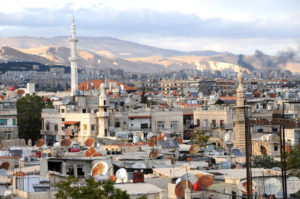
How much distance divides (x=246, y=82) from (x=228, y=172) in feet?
311

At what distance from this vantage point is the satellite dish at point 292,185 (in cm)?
1944

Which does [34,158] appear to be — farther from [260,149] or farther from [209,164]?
[260,149]

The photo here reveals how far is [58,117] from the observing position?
46625 mm

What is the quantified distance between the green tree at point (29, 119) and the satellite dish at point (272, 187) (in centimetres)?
2992

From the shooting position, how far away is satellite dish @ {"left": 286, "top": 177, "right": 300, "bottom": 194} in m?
19.4

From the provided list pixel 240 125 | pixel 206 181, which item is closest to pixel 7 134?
pixel 240 125

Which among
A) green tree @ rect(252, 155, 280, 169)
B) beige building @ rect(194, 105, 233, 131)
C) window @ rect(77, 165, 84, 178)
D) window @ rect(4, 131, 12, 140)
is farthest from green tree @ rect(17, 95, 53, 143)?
green tree @ rect(252, 155, 280, 169)

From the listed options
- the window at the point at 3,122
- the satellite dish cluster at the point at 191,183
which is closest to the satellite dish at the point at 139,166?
the satellite dish cluster at the point at 191,183

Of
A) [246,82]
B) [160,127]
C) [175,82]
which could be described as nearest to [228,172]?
[160,127]

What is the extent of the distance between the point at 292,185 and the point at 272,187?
46 cm

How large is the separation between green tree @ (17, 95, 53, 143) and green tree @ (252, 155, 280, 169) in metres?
23.8

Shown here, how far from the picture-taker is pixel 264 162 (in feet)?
85.5

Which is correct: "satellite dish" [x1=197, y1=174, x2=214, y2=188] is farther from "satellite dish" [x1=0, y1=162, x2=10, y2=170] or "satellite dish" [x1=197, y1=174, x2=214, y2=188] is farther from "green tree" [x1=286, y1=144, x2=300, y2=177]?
"satellite dish" [x1=0, y1=162, x2=10, y2=170]

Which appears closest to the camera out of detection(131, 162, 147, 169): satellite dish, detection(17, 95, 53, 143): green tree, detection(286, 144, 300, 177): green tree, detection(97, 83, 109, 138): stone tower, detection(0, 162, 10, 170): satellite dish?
detection(286, 144, 300, 177): green tree
